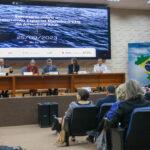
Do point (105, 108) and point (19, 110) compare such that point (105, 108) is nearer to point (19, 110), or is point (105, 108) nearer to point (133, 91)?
point (133, 91)

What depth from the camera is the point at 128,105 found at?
2.46 metres

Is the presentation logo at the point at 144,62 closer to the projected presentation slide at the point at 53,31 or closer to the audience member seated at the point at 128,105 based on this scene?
the projected presentation slide at the point at 53,31

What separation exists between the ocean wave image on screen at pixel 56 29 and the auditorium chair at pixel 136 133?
238 inches

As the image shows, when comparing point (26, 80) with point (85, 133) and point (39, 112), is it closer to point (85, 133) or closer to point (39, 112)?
point (39, 112)

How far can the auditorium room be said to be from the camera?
2.70 metres

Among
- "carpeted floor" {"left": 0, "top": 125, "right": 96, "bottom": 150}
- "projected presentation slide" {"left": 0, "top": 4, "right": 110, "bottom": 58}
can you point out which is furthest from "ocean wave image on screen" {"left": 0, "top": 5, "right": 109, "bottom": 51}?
"carpeted floor" {"left": 0, "top": 125, "right": 96, "bottom": 150}

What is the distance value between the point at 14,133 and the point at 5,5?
481cm

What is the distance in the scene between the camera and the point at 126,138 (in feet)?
7.99

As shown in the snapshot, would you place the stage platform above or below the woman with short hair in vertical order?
below

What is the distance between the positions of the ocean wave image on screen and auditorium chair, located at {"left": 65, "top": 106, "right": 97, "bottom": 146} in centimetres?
500

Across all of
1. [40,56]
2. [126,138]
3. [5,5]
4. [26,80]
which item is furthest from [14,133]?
[5,5]

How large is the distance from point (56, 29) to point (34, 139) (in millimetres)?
4979

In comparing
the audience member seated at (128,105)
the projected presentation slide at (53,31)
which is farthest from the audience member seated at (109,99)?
the projected presentation slide at (53,31)

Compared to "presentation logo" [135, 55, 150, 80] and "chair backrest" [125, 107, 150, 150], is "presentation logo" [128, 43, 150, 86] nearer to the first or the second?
"presentation logo" [135, 55, 150, 80]
